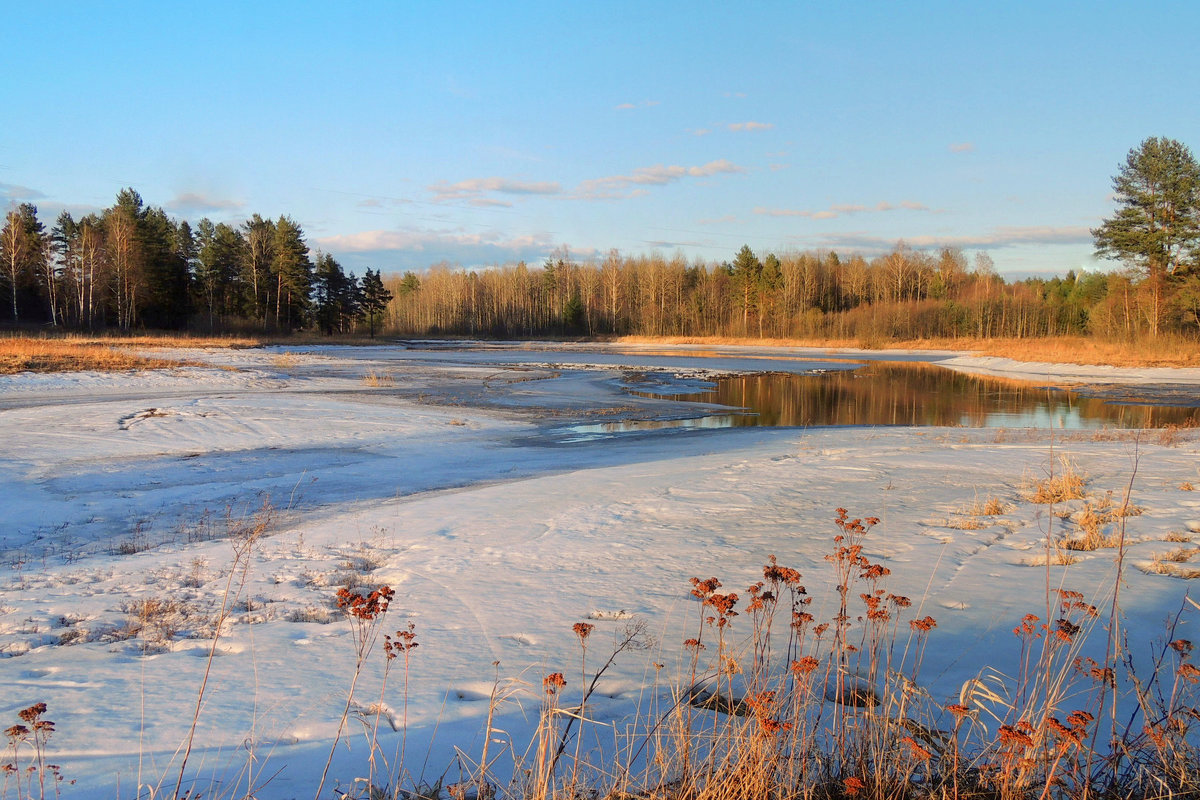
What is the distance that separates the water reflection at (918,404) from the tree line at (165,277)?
163ft

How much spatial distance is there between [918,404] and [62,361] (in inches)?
1241

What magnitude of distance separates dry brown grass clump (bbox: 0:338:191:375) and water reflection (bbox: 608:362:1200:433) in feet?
67.3

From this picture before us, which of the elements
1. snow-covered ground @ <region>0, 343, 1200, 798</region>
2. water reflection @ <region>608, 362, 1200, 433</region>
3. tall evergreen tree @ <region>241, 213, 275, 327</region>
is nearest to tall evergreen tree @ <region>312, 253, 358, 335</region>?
tall evergreen tree @ <region>241, 213, 275, 327</region>

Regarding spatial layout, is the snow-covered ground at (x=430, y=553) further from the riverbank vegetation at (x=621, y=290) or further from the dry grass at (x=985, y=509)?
the riverbank vegetation at (x=621, y=290)

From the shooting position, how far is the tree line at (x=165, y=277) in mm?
56844

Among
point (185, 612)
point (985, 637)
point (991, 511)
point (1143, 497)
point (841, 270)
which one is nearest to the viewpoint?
point (985, 637)

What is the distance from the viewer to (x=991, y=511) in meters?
8.14

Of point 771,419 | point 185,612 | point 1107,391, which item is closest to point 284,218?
point 771,419

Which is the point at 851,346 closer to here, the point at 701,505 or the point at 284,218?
the point at 284,218

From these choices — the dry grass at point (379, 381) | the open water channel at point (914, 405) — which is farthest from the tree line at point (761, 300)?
the dry grass at point (379, 381)

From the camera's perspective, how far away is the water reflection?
799 inches

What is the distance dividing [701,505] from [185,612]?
5.51 metres

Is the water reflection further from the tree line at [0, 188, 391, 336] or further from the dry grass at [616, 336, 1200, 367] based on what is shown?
the tree line at [0, 188, 391, 336]

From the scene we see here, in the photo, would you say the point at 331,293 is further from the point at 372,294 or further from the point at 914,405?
the point at 914,405
